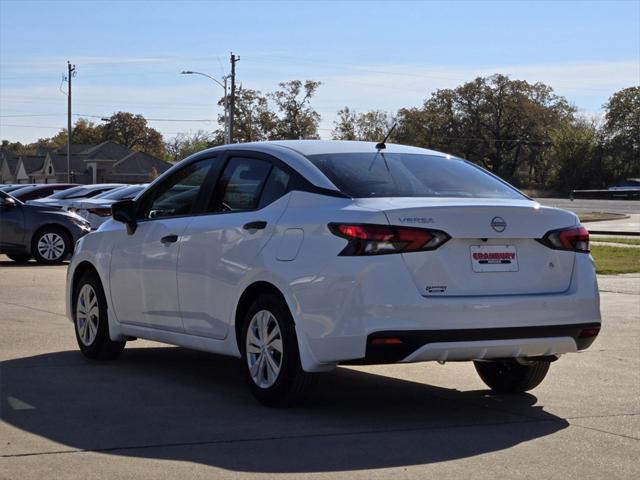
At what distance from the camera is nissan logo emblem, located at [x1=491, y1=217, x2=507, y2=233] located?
22.1 feet

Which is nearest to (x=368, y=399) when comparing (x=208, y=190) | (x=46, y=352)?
(x=208, y=190)

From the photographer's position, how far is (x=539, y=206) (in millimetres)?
7031

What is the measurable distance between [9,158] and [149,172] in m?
36.2

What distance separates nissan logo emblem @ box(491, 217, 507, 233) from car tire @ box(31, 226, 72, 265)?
15.3 meters

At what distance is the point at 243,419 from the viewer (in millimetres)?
6793

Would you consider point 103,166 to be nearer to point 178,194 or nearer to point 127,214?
point 127,214

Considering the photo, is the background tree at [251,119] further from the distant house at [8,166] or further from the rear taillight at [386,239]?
the rear taillight at [386,239]

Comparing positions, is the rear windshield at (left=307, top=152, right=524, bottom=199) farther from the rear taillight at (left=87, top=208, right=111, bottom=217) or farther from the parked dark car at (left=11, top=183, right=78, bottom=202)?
the parked dark car at (left=11, top=183, right=78, bottom=202)

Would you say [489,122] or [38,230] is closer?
[38,230]

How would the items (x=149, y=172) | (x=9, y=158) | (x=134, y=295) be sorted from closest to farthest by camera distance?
1. (x=134, y=295)
2. (x=149, y=172)
3. (x=9, y=158)

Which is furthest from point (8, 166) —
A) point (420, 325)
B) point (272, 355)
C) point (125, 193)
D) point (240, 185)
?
point (420, 325)

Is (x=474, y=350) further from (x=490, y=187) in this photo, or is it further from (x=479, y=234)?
(x=490, y=187)

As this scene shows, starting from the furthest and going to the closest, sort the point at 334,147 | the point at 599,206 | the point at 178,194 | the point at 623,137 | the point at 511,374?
the point at 623,137 < the point at 599,206 < the point at 178,194 < the point at 511,374 < the point at 334,147

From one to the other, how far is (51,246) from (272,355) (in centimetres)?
1463
